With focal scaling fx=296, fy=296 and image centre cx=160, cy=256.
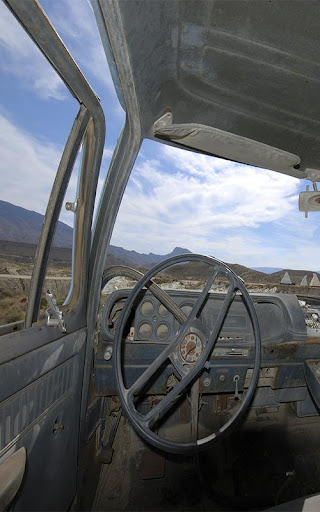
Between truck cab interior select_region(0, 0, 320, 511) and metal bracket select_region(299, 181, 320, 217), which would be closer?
truck cab interior select_region(0, 0, 320, 511)

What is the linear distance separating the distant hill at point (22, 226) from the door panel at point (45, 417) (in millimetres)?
398

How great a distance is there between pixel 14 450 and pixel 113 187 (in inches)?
48.1

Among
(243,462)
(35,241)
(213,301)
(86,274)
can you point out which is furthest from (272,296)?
(35,241)

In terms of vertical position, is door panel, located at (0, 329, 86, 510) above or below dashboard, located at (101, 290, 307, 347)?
below

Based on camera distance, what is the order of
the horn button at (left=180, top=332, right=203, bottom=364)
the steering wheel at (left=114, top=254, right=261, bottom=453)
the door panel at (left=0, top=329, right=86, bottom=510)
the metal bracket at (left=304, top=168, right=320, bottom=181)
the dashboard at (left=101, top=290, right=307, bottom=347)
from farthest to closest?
the dashboard at (left=101, top=290, right=307, bottom=347) < the metal bracket at (left=304, top=168, right=320, bottom=181) < the horn button at (left=180, top=332, right=203, bottom=364) < the steering wheel at (left=114, top=254, right=261, bottom=453) < the door panel at (left=0, top=329, right=86, bottom=510)

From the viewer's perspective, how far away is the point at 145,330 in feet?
6.93

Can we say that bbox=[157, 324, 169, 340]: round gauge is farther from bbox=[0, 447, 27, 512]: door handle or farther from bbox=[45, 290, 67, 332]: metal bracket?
bbox=[0, 447, 27, 512]: door handle

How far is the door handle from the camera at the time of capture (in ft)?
3.24

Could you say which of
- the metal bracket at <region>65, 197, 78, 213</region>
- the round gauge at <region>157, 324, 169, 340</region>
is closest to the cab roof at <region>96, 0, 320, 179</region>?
the metal bracket at <region>65, 197, 78, 213</region>

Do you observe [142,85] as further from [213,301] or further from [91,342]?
[213,301]

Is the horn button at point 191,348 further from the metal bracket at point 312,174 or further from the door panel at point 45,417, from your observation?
the metal bracket at point 312,174

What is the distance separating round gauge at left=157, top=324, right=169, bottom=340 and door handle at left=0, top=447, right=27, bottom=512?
114 cm

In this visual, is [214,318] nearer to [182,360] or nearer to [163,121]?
[182,360]

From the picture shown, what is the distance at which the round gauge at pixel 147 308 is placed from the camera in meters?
2.11
